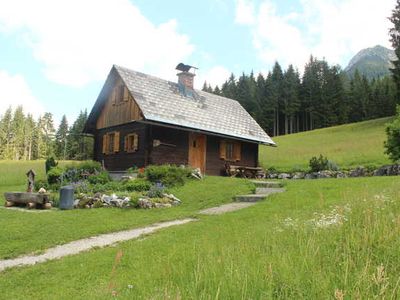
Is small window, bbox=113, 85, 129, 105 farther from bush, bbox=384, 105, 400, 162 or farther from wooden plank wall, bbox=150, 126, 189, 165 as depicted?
bush, bbox=384, 105, 400, 162

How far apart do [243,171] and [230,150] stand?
1.90 m

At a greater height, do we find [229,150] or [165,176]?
[229,150]

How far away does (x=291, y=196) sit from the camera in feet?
49.4

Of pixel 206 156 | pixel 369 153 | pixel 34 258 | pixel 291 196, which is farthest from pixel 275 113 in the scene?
pixel 34 258

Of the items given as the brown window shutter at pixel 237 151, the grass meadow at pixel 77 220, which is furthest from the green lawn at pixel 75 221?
the brown window shutter at pixel 237 151

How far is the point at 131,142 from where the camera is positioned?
24766mm

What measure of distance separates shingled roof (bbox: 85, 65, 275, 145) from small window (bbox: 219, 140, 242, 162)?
817mm

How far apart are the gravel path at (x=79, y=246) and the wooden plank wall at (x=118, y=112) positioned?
1294 centimetres

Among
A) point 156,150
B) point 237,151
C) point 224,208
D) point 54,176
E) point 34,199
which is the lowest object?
point 224,208

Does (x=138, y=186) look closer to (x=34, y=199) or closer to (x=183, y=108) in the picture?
(x=34, y=199)

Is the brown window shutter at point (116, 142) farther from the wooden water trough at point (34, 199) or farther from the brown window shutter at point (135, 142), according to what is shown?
the wooden water trough at point (34, 199)

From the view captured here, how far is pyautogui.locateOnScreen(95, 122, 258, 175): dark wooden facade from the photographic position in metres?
23.5

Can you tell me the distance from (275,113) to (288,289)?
75.3 meters

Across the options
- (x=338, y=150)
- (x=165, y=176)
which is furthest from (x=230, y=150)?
(x=338, y=150)
